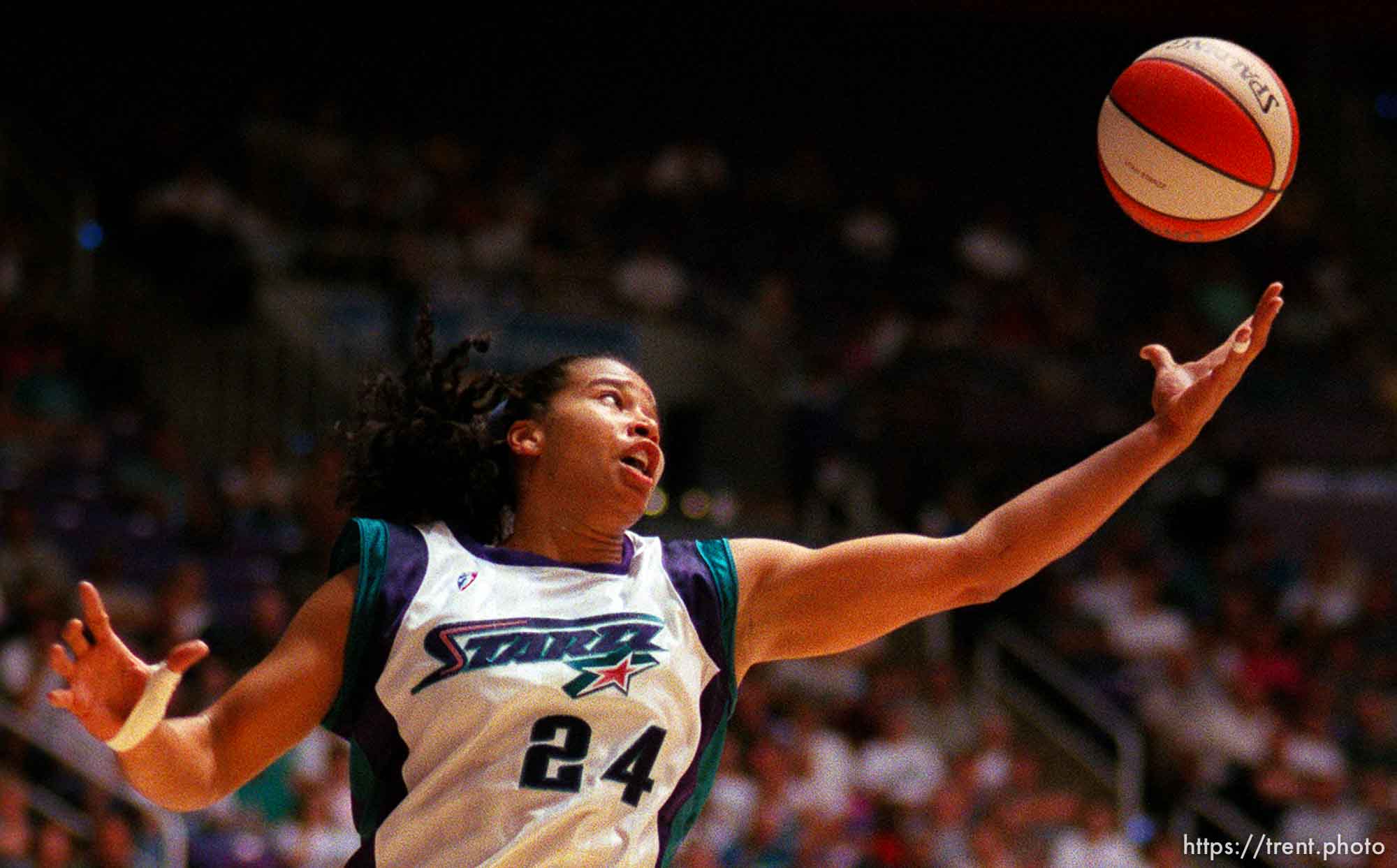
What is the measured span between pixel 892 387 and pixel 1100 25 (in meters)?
6.15

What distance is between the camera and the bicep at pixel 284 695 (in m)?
2.87

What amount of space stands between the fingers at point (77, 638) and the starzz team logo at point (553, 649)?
54cm

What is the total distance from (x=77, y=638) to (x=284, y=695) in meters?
0.40

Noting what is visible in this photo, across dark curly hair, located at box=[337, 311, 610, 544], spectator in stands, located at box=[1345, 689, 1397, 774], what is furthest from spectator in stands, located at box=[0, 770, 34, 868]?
spectator in stands, located at box=[1345, 689, 1397, 774]

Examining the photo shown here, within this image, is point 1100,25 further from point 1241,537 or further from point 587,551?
point 587,551

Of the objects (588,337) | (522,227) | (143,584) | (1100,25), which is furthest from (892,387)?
(1100,25)

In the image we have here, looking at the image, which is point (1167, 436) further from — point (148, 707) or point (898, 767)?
point (898, 767)

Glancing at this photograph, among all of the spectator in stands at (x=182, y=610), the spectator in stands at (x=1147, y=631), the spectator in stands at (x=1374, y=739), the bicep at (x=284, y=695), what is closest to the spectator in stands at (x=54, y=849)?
the spectator in stands at (x=182, y=610)

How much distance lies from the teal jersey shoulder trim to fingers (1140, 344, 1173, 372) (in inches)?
34.1

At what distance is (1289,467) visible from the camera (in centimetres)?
1225

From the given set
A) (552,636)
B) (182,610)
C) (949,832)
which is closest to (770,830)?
(949,832)

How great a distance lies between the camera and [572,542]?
320 centimetres

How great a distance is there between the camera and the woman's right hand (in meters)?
2.61

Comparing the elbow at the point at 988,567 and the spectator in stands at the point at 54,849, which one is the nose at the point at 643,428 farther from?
the spectator in stands at the point at 54,849
